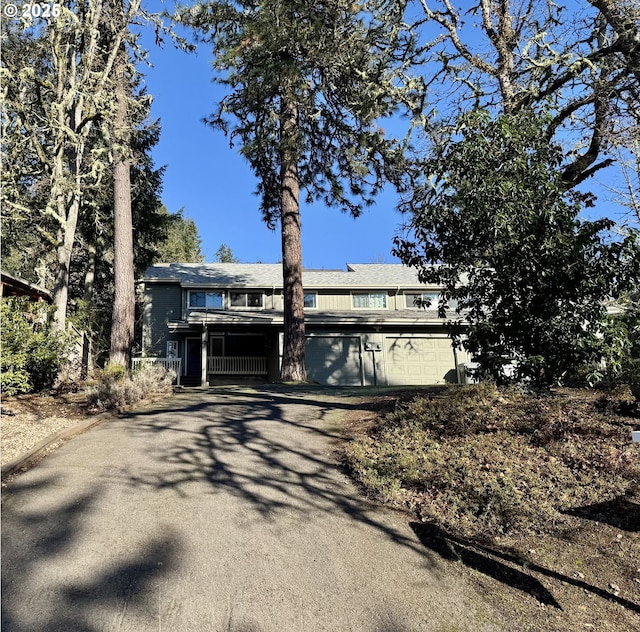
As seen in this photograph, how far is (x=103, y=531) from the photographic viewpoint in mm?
4086

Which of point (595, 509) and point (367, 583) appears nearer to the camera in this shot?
point (367, 583)

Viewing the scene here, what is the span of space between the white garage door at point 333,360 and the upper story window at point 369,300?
3104 mm

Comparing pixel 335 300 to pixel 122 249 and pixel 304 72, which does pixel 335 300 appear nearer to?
pixel 122 249

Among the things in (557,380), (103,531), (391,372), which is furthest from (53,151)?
(391,372)

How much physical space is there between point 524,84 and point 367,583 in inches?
383

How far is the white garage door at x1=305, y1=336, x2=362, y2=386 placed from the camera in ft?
64.4

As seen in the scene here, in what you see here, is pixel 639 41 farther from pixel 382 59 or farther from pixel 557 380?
pixel 557 380

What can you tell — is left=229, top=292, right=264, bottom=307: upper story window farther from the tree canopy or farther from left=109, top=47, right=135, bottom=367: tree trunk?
the tree canopy

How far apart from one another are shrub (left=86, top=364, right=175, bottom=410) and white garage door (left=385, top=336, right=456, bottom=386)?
36.6 feet

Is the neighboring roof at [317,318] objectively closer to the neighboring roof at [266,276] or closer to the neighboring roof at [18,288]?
the neighboring roof at [266,276]

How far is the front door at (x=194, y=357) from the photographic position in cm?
2161

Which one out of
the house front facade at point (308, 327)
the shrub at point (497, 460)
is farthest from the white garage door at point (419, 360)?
the shrub at point (497, 460)

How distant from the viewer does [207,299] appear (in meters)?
22.5

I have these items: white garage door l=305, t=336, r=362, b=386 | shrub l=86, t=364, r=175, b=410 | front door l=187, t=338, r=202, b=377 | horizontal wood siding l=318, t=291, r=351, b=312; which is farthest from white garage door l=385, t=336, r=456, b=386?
shrub l=86, t=364, r=175, b=410
